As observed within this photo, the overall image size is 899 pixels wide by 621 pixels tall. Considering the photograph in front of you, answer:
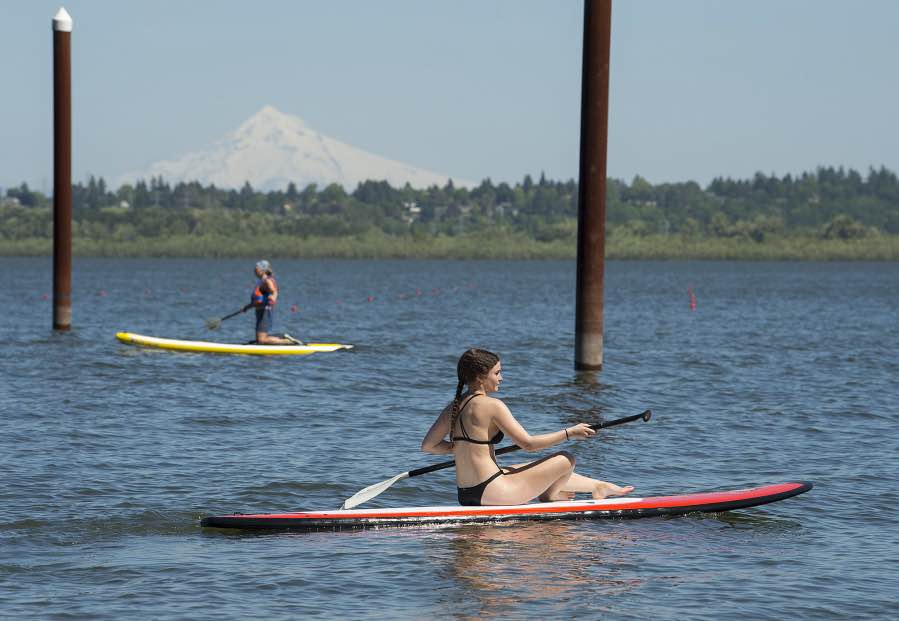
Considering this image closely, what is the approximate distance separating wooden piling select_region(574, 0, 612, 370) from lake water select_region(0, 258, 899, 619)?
1.80 meters

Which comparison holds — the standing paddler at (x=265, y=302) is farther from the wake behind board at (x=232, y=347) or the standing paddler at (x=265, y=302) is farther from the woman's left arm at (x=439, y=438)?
the woman's left arm at (x=439, y=438)

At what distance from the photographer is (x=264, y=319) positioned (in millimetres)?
25531

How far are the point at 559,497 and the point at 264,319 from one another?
50.8ft

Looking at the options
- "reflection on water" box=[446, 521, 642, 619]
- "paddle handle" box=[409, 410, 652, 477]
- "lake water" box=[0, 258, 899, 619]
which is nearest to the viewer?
"reflection on water" box=[446, 521, 642, 619]

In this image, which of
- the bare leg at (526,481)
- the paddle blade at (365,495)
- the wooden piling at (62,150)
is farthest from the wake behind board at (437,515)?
the wooden piling at (62,150)

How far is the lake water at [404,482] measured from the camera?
8.75 m

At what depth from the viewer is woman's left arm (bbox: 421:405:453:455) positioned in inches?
403

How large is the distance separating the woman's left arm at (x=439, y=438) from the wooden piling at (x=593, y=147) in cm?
831

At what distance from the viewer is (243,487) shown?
1247 cm

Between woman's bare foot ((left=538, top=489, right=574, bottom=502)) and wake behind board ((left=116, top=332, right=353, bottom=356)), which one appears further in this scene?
wake behind board ((left=116, top=332, right=353, bottom=356))

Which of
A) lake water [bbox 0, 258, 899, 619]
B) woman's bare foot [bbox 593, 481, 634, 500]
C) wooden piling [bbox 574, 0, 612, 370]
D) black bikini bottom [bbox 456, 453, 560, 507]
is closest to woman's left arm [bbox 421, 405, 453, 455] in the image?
black bikini bottom [bbox 456, 453, 560, 507]

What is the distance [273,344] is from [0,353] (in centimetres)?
589

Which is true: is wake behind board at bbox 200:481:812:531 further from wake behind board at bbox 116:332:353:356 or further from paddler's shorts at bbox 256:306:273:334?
wake behind board at bbox 116:332:353:356

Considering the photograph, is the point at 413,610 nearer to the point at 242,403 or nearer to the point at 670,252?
the point at 242,403
